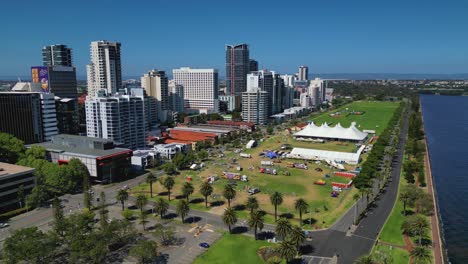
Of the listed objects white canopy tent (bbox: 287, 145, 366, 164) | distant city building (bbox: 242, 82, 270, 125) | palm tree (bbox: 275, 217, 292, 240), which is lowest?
white canopy tent (bbox: 287, 145, 366, 164)

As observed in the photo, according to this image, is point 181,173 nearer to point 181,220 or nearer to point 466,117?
point 181,220

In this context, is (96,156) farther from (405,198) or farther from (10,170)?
(405,198)

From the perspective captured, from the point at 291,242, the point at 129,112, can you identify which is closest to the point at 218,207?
the point at 291,242

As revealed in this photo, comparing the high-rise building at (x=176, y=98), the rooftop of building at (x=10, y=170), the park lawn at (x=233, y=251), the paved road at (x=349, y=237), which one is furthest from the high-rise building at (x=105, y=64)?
the paved road at (x=349, y=237)

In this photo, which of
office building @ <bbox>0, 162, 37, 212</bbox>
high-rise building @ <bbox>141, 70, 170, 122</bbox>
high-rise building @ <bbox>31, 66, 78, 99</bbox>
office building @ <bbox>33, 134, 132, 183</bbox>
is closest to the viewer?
office building @ <bbox>0, 162, 37, 212</bbox>

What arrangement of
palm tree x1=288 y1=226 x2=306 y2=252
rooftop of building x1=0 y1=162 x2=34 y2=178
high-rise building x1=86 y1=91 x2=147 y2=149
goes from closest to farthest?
palm tree x1=288 y1=226 x2=306 y2=252, rooftop of building x1=0 y1=162 x2=34 y2=178, high-rise building x1=86 y1=91 x2=147 y2=149

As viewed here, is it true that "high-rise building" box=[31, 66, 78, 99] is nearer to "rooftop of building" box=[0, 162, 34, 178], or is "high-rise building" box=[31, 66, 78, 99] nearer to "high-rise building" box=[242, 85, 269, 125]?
"rooftop of building" box=[0, 162, 34, 178]

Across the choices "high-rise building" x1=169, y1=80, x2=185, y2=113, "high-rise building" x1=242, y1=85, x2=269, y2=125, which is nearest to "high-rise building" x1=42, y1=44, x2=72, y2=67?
"high-rise building" x1=169, y1=80, x2=185, y2=113
